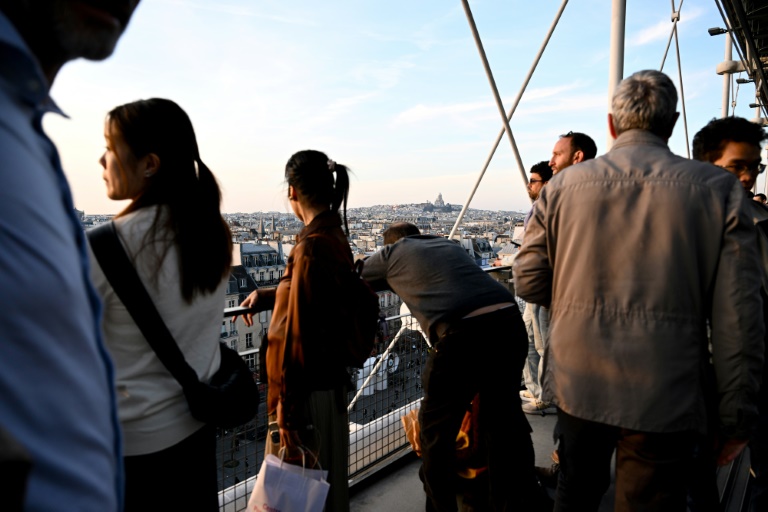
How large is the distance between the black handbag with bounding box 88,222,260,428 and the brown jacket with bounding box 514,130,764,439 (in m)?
1.14

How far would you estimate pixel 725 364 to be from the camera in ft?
5.57

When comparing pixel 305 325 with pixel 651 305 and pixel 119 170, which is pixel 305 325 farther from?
pixel 651 305

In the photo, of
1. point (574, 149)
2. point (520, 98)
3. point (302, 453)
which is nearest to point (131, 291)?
point (302, 453)

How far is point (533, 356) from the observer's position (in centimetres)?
444

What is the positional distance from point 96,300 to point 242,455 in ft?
6.65

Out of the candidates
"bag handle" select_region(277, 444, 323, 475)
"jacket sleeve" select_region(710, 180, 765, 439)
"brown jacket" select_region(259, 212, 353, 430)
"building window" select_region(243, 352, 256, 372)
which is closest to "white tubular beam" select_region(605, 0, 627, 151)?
"jacket sleeve" select_region(710, 180, 765, 439)

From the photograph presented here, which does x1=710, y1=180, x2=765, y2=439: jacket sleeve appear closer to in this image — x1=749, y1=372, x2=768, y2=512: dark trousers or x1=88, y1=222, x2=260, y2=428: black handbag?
x1=749, y1=372, x2=768, y2=512: dark trousers

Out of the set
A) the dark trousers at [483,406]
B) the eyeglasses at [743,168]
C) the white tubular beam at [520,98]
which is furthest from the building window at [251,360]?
the white tubular beam at [520,98]

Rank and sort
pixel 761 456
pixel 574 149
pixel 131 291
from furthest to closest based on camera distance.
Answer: pixel 574 149 → pixel 761 456 → pixel 131 291

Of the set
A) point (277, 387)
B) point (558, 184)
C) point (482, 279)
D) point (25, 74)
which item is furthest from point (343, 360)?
point (25, 74)

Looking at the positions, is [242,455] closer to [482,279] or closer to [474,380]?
[474,380]

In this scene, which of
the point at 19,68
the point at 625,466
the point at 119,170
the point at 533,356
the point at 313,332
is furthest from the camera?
the point at 533,356

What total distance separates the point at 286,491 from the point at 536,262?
1237mm

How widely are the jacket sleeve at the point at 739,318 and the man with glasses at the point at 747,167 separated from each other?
1.96ft
